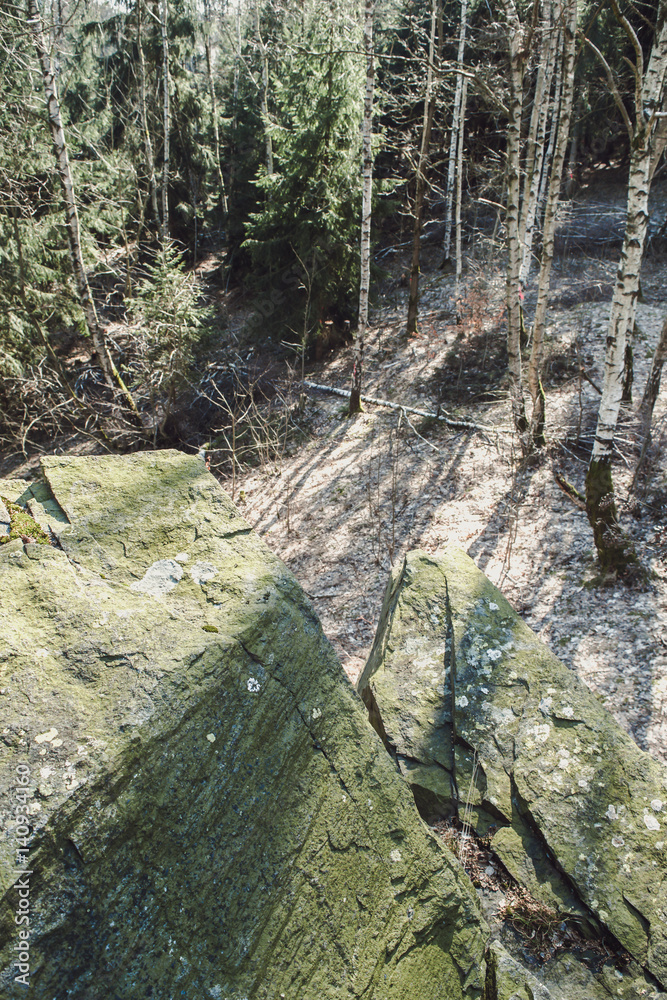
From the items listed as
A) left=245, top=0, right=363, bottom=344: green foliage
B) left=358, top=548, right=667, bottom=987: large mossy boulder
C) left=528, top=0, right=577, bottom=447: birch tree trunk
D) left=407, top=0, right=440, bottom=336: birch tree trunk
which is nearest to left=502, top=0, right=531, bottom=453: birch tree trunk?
left=528, top=0, right=577, bottom=447: birch tree trunk

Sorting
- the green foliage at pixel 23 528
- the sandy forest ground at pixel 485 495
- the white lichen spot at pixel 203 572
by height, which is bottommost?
the sandy forest ground at pixel 485 495

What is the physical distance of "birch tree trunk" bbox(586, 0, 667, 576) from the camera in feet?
16.4

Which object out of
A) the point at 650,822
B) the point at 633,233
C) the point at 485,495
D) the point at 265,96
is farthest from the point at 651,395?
the point at 265,96

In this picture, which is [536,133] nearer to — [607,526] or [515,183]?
[515,183]

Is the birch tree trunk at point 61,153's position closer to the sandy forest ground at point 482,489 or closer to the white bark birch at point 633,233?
the sandy forest ground at point 482,489

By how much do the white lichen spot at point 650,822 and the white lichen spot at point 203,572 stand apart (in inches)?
105

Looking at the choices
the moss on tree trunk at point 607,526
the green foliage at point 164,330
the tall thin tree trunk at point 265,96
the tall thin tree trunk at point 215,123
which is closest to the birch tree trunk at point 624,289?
the moss on tree trunk at point 607,526

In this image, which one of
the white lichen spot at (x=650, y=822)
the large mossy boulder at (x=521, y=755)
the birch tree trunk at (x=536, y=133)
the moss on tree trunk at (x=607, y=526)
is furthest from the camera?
the birch tree trunk at (x=536, y=133)

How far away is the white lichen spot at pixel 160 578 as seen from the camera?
103 inches

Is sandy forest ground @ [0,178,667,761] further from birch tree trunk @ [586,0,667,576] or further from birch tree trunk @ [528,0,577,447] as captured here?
birch tree trunk @ [528,0,577,447]

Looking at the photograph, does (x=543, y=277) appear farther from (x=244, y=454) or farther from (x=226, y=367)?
(x=226, y=367)

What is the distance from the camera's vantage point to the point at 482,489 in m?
8.28

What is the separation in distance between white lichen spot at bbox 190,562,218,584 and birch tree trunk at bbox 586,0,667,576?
15.3 feet

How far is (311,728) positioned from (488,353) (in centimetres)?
1026
